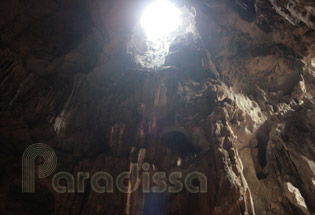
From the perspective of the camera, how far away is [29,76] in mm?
6895

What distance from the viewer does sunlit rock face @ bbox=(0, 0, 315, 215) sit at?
6.21 meters

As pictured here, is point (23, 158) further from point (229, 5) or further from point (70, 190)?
point (229, 5)

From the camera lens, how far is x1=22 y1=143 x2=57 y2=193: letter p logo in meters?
6.20

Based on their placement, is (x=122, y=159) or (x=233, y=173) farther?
(x=122, y=159)

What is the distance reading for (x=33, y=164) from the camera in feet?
20.4

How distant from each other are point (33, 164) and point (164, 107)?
5598 millimetres

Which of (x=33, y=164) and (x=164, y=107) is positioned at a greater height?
(x=164, y=107)

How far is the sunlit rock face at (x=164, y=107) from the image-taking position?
6207 millimetres

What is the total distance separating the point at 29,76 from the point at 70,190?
14.6 feet

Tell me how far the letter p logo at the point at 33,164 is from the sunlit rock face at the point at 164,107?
208mm

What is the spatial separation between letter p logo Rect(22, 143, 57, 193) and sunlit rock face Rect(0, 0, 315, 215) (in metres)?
0.21

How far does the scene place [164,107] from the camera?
8.83m

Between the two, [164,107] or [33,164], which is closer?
[33,164]

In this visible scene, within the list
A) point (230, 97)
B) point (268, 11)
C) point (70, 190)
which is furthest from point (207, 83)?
point (70, 190)
